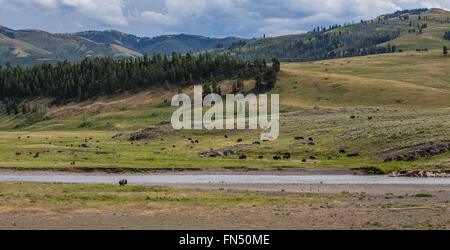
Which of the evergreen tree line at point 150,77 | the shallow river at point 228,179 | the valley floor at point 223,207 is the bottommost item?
the shallow river at point 228,179

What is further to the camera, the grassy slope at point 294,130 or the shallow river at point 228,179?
the grassy slope at point 294,130

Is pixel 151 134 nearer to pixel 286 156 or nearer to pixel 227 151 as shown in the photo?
pixel 227 151

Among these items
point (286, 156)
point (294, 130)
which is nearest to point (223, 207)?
point (286, 156)

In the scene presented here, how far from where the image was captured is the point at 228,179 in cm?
5122

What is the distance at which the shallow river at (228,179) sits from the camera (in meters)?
47.7

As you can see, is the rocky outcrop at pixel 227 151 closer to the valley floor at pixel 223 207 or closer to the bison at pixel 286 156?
the bison at pixel 286 156

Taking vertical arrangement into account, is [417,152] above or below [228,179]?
above

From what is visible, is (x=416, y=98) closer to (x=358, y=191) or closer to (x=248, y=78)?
(x=248, y=78)

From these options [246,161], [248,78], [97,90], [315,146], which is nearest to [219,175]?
[246,161]

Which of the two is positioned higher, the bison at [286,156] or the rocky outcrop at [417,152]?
the rocky outcrop at [417,152]

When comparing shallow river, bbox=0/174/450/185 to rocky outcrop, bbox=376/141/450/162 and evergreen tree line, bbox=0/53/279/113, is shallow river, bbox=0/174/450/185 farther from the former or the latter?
evergreen tree line, bbox=0/53/279/113

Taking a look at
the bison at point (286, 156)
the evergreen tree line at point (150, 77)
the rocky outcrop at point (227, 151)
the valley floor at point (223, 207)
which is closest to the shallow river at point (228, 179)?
the valley floor at point (223, 207)

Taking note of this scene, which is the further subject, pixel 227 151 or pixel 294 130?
pixel 294 130

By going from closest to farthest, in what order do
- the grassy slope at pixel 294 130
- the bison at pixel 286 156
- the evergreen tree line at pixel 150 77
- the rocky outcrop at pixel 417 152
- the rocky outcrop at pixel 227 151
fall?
the rocky outcrop at pixel 417 152
the grassy slope at pixel 294 130
the bison at pixel 286 156
the rocky outcrop at pixel 227 151
the evergreen tree line at pixel 150 77
